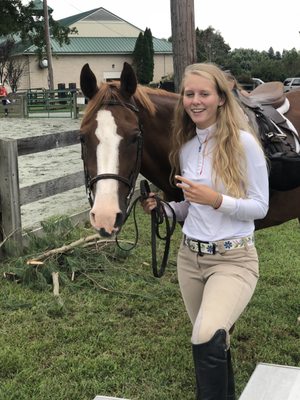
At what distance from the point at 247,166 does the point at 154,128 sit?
0.78 meters

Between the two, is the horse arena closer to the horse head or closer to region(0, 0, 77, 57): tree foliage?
the horse head

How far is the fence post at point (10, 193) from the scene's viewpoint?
483 centimetres

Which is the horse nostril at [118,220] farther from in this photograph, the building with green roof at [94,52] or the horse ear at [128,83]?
the building with green roof at [94,52]

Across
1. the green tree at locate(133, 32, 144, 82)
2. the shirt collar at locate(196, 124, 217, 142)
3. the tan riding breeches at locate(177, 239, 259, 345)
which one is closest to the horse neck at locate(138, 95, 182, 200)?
the shirt collar at locate(196, 124, 217, 142)

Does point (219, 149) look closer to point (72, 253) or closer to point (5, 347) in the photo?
point (5, 347)

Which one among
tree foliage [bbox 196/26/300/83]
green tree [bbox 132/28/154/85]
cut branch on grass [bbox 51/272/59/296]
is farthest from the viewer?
green tree [bbox 132/28/154/85]

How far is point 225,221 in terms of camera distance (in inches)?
87.6

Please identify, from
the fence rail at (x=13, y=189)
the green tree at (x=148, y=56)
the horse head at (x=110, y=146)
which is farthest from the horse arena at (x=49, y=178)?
the green tree at (x=148, y=56)

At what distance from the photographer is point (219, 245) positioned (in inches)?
87.1

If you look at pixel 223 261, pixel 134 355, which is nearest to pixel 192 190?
pixel 223 261

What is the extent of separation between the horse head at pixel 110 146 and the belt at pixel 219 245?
1.20 ft

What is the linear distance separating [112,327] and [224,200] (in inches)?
80.4

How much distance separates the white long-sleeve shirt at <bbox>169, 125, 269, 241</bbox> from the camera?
2.14 metres

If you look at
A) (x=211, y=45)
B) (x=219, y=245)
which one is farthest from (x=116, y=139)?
(x=211, y=45)
